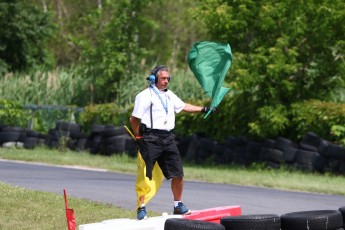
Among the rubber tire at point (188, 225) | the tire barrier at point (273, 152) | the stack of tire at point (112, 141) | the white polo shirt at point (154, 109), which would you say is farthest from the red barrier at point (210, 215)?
the stack of tire at point (112, 141)

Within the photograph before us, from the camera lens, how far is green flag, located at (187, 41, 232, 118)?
39.7 ft

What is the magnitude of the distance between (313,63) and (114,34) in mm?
8847

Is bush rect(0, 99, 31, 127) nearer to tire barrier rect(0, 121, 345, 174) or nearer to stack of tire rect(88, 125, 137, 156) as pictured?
tire barrier rect(0, 121, 345, 174)

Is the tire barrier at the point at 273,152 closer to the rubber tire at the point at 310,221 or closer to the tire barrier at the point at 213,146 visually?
the tire barrier at the point at 213,146

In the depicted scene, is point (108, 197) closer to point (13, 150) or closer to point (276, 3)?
point (276, 3)

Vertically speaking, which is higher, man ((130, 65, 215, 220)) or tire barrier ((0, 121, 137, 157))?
man ((130, 65, 215, 220))

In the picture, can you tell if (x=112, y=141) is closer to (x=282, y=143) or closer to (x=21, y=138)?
(x=21, y=138)

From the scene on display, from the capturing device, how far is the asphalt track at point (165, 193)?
14.0 m

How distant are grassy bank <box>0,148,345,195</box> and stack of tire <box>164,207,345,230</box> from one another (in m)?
6.73

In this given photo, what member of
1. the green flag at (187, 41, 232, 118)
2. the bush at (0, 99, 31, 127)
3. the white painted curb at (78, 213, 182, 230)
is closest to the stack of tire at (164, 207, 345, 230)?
the white painted curb at (78, 213, 182, 230)

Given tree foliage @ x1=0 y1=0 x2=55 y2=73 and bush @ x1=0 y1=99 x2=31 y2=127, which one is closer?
bush @ x1=0 y1=99 x2=31 y2=127

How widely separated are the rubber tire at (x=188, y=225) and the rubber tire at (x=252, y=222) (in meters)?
0.31

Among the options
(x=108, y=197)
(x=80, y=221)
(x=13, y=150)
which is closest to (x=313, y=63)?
(x=13, y=150)

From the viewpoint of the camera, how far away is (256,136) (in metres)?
22.2
